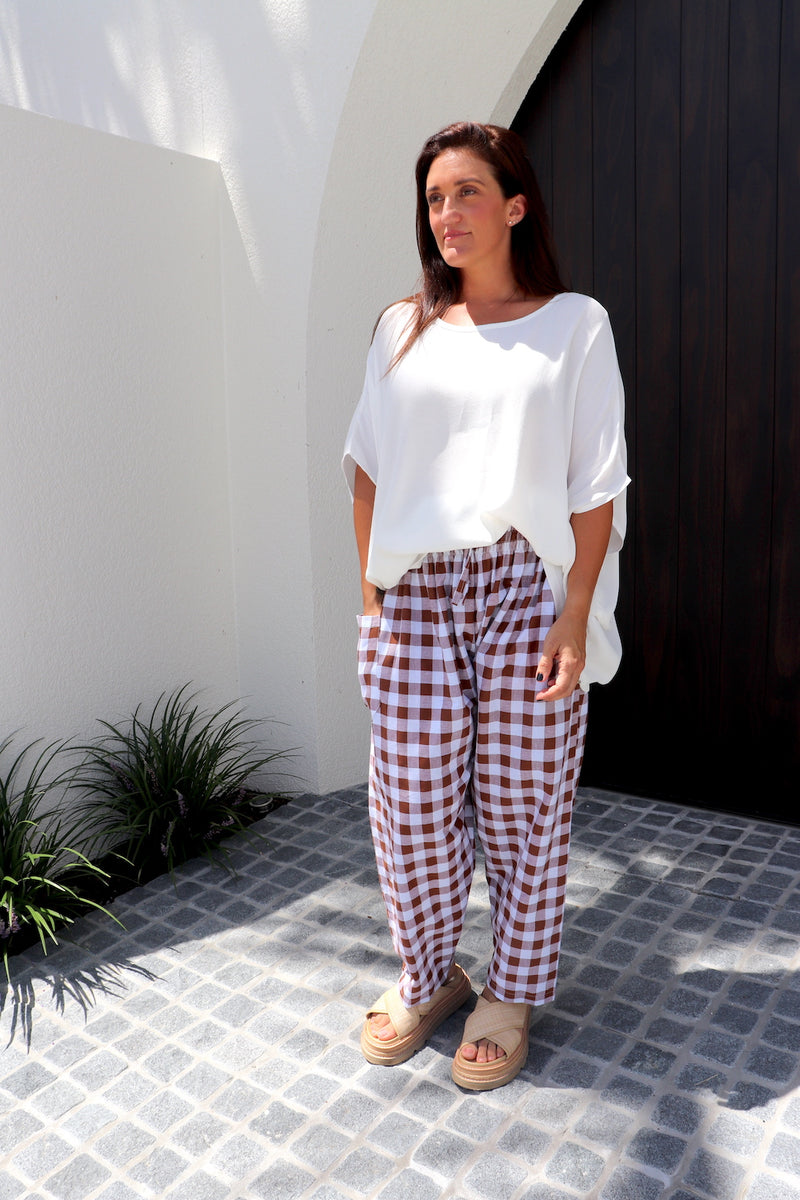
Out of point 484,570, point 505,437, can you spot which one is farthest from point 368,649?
point 505,437

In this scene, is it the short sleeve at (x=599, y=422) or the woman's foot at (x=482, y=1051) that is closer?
the short sleeve at (x=599, y=422)

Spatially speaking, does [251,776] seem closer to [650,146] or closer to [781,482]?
[781,482]

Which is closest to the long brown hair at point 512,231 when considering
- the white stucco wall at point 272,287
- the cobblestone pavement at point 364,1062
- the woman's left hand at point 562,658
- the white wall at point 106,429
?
the woman's left hand at point 562,658

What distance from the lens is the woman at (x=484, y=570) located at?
1.75m

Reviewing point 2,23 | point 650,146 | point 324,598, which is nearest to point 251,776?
point 324,598

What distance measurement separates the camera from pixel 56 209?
269cm

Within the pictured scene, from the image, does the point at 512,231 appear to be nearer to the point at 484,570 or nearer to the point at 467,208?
the point at 467,208

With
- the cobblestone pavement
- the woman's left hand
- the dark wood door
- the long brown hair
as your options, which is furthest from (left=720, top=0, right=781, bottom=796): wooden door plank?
the woman's left hand

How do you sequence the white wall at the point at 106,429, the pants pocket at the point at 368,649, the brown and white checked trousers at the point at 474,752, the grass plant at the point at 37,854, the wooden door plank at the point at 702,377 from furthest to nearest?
the wooden door plank at the point at 702,377 → the white wall at the point at 106,429 → the grass plant at the point at 37,854 → the pants pocket at the point at 368,649 → the brown and white checked trousers at the point at 474,752

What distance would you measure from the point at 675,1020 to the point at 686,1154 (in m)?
0.37

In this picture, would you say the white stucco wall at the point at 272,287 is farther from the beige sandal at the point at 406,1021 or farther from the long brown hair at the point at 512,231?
the beige sandal at the point at 406,1021

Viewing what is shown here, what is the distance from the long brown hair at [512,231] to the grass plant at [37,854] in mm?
1460

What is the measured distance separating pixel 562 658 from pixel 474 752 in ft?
0.99

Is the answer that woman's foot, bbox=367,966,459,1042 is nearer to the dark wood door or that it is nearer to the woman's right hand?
the woman's right hand
